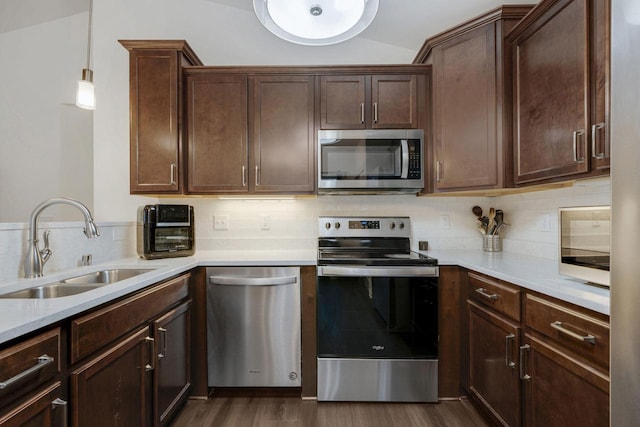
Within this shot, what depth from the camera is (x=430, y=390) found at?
1889 millimetres

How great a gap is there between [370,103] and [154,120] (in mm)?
1490

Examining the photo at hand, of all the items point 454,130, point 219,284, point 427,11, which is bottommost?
point 219,284

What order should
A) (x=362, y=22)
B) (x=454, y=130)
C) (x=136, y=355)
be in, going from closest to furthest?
(x=362, y=22) < (x=136, y=355) < (x=454, y=130)

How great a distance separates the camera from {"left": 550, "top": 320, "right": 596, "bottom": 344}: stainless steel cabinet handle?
100 centimetres

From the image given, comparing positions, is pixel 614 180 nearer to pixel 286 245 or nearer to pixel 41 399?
pixel 41 399

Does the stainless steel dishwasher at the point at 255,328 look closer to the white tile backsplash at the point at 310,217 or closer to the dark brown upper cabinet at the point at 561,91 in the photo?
the white tile backsplash at the point at 310,217

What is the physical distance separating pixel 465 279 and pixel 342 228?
36.9 inches

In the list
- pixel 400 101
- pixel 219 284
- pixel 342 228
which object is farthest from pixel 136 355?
pixel 400 101

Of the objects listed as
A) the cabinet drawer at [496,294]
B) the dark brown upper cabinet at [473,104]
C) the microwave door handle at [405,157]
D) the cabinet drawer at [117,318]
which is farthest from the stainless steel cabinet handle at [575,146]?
the cabinet drawer at [117,318]

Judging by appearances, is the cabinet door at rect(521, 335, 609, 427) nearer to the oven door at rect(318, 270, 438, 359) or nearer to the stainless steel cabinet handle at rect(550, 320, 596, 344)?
the stainless steel cabinet handle at rect(550, 320, 596, 344)

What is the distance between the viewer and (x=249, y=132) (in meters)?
2.16

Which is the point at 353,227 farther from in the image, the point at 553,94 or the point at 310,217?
the point at 553,94

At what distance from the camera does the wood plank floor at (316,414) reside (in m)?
1.73

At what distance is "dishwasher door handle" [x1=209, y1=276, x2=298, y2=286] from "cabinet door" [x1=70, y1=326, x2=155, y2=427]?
21.0 inches
